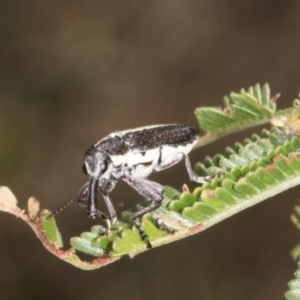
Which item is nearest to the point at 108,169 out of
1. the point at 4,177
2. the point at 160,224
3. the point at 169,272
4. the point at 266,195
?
the point at 160,224

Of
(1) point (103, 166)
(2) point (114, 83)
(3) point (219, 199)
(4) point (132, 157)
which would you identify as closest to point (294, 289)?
(3) point (219, 199)

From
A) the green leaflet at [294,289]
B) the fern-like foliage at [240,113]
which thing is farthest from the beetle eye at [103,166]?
the green leaflet at [294,289]

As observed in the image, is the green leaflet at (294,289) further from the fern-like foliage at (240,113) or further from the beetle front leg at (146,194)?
the fern-like foliage at (240,113)

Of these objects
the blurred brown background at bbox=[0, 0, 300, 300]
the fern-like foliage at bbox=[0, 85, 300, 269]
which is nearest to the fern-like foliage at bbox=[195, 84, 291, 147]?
the fern-like foliage at bbox=[0, 85, 300, 269]

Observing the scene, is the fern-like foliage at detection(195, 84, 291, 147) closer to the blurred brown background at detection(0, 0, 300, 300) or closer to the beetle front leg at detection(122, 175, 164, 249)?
the beetle front leg at detection(122, 175, 164, 249)

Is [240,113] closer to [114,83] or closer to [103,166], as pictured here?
[103,166]

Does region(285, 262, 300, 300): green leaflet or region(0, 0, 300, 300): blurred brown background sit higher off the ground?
region(0, 0, 300, 300): blurred brown background

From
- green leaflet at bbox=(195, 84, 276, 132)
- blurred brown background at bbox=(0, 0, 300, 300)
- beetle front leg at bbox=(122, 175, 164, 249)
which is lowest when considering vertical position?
beetle front leg at bbox=(122, 175, 164, 249)
